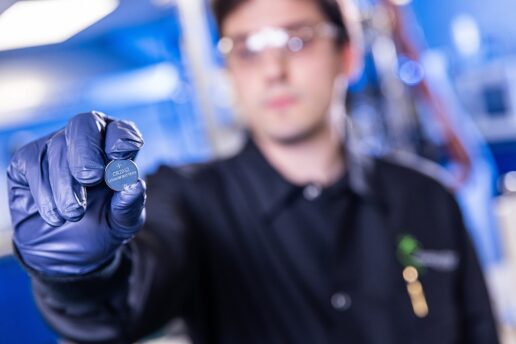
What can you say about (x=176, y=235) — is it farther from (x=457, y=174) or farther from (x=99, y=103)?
(x=457, y=174)

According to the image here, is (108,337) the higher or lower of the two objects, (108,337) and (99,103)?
the lower

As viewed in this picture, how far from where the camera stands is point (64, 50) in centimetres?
154

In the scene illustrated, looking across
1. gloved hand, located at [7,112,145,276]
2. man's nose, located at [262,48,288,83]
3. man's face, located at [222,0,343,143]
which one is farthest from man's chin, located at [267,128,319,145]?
gloved hand, located at [7,112,145,276]

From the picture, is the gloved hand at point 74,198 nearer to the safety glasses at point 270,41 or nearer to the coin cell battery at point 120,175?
the coin cell battery at point 120,175

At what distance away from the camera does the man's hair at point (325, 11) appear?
1357 millimetres

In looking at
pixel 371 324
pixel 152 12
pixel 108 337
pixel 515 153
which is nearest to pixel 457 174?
pixel 515 153

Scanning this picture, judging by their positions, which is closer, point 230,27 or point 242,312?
point 242,312

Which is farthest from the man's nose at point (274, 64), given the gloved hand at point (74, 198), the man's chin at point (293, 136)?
the gloved hand at point (74, 198)

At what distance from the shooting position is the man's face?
1.28 metres

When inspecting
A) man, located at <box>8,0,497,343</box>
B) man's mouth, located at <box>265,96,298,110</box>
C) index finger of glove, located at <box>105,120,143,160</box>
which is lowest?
man, located at <box>8,0,497,343</box>

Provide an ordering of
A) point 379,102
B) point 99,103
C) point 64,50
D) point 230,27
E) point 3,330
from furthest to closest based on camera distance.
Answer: point 379,102 < point 99,103 < point 3,330 < point 64,50 < point 230,27

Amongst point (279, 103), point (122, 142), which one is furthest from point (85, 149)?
point (279, 103)

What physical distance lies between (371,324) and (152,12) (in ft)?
6.39

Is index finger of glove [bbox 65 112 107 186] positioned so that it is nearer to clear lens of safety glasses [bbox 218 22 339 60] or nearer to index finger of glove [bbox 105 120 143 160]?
index finger of glove [bbox 105 120 143 160]
